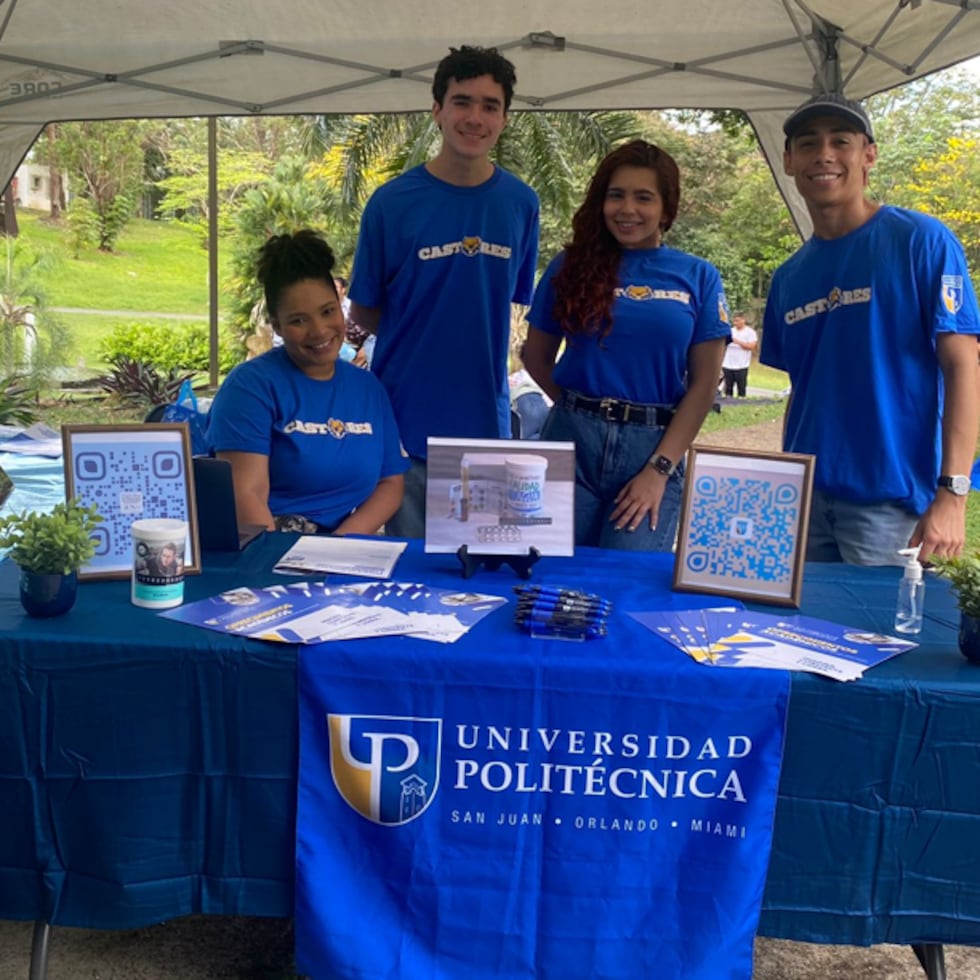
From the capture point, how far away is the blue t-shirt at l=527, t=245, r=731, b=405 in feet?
7.93

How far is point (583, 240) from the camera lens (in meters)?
2.47

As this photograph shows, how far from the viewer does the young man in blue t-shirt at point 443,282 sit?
2.76 meters

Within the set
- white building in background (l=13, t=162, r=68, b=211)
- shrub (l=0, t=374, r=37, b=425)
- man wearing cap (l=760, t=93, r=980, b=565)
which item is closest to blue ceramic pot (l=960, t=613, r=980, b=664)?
man wearing cap (l=760, t=93, r=980, b=565)

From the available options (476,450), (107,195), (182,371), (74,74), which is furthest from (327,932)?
(107,195)

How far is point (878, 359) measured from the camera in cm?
224

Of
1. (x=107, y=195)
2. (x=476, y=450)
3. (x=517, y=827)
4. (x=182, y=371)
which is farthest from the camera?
(x=107, y=195)

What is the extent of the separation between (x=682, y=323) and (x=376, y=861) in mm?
1409

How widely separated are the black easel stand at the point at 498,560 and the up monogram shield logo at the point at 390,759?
438 mm

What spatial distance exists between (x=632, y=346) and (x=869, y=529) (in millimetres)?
673

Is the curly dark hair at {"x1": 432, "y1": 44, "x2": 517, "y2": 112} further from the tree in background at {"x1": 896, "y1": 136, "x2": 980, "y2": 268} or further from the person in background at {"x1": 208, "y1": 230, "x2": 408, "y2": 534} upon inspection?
the tree in background at {"x1": 896, "y1": 136, "x2": 980, "y2": 268}

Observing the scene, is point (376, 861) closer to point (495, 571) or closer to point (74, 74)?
point (495, 571)

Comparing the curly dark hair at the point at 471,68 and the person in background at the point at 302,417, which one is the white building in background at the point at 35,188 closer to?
the curly dark hair at the point at 471,68

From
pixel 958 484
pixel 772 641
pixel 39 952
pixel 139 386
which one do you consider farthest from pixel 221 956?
pixel 139 386

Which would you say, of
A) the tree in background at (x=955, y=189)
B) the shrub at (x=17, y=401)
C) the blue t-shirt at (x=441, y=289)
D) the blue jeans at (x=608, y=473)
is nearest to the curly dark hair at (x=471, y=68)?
the blue t-shirt at (x=441, y=289)
